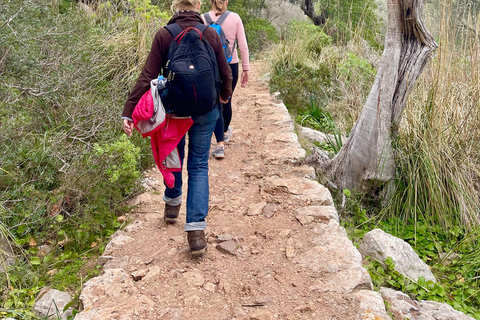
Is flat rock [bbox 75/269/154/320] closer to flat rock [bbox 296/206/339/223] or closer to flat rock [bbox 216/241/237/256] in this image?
flat rock [bbox 216/241/237/256]

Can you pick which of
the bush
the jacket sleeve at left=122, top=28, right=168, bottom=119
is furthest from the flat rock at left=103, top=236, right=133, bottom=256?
the bush

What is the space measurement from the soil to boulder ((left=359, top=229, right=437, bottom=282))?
63 cm

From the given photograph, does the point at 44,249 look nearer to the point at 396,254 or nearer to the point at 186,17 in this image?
the point at 186,17

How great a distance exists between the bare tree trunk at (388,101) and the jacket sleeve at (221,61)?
5.74ft

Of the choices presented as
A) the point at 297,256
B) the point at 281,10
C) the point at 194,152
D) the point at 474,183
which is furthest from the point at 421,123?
the point at 281,10

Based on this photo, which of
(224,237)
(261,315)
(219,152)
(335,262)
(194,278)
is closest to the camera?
(261,315)

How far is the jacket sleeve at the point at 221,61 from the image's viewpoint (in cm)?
270

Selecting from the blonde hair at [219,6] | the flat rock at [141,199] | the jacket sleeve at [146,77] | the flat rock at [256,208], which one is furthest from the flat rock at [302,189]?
the blonde hair at [219,6]

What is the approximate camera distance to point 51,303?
2621 millimetres

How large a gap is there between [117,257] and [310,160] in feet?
7.79

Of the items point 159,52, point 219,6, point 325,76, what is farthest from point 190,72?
point 325,76

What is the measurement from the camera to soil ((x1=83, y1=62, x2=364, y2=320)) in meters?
2.46

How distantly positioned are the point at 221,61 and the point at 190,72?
0.38 metres

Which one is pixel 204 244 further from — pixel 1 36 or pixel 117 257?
pixel 1 36
